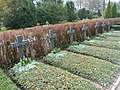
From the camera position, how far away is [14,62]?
19.9ft

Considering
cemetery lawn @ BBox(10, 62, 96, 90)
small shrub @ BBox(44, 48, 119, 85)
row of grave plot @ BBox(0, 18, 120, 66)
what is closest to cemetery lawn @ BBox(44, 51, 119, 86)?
small shrub @ BBox(44, 48, 119, 85)

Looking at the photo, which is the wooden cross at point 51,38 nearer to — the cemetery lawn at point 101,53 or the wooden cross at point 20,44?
the cemetery lawn at point 101,53

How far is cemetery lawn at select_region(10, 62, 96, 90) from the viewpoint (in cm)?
410

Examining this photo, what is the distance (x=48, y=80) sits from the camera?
4.37 metres

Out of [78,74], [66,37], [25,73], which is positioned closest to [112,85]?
[78,74]

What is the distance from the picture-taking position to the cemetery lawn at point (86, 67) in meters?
4.86

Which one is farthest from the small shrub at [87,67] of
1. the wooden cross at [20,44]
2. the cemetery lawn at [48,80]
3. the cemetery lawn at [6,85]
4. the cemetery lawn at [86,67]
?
the cemetery lawn at [6,85]

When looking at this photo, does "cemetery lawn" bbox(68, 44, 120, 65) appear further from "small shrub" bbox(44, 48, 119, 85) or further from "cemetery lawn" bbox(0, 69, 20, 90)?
"cemetery lawn" bbox(0, 69, 20, 90)

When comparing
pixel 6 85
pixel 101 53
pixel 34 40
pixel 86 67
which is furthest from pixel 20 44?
pixel 101 53

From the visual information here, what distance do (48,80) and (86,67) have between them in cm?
163

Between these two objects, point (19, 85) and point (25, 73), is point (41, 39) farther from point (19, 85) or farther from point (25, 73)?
point (19, 85)

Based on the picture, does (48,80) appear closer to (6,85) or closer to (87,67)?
(6,85)

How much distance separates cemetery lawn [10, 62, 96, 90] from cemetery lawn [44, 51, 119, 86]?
52 cm

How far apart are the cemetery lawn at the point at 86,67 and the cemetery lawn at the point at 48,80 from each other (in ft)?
1.69
